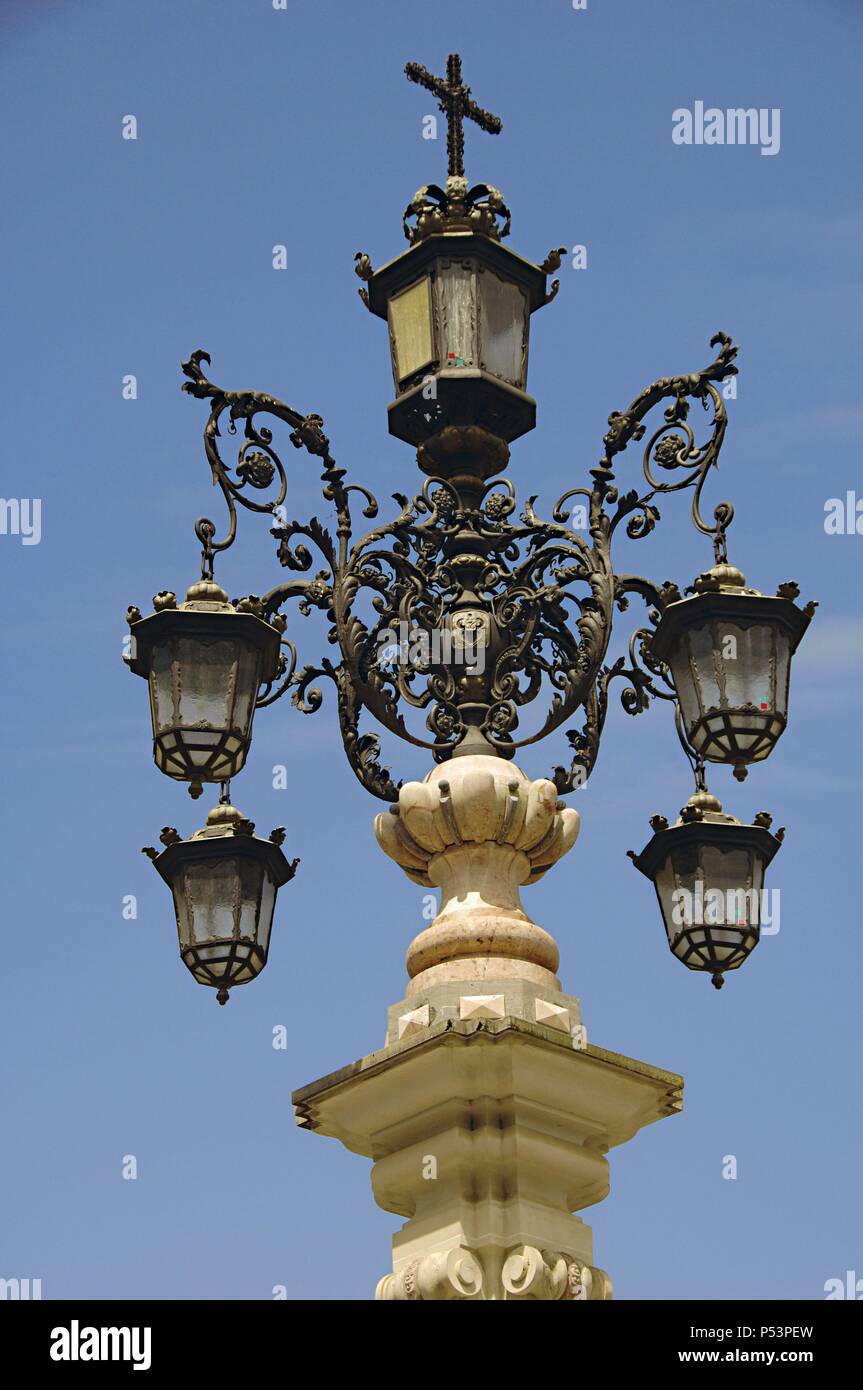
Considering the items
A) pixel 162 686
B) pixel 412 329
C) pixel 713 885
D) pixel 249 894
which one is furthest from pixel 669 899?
pixel 412 329

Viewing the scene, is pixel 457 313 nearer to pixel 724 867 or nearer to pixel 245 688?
pixel 245 688

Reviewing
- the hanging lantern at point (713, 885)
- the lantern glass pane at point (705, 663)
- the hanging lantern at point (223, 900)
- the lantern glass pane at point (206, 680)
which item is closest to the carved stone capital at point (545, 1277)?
the hanging lantern at point (713, 885)

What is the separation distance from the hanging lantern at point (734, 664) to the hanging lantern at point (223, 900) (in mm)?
1783

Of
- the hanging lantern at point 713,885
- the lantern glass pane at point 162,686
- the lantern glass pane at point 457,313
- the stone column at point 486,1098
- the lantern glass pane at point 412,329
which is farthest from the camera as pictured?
the lantern glass pane at point 412,329

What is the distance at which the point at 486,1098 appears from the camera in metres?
10.7

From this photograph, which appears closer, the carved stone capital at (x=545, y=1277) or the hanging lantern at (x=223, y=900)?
the carved stone capital at (x=545, y=1277)

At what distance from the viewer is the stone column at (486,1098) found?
1056cm

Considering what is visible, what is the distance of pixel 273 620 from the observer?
12000mm

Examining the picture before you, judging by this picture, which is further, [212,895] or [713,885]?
[713,885]

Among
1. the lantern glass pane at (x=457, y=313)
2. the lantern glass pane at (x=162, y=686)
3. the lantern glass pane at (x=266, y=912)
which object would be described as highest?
the lantern glass pane at (x=457, y=313)

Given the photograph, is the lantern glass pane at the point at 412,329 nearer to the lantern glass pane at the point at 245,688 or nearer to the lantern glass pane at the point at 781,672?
the lantern glass pane at the point at 245,688

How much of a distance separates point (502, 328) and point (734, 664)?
2000 millimetres

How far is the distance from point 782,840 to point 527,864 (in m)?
1.12
